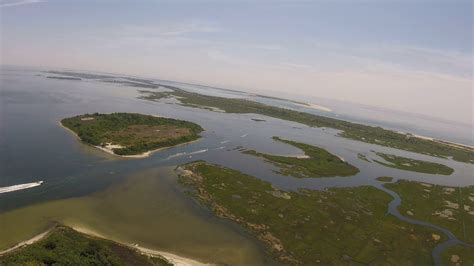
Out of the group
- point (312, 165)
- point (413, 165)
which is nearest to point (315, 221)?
point (312, 165)

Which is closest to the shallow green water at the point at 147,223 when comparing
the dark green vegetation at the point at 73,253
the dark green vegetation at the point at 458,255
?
the dark green vegetation at the point at 73,253

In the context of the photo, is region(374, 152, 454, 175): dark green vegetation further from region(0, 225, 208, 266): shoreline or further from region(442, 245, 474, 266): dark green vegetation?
region(0, 225, 208, 266): shoreline

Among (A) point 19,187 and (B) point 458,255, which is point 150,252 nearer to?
(A) point 19,187

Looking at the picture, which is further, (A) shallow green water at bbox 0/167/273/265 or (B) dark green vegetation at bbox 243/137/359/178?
(B) dark green vegetation at bbox 243/137/359/178

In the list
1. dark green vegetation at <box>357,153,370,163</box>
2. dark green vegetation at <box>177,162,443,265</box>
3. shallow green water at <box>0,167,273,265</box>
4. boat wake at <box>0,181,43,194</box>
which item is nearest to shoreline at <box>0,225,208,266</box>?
shallow green water at <box>0,167,273,265</box>

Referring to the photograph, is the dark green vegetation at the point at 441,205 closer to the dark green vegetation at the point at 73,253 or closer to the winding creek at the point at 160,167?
the winding creek at the point at 160,167

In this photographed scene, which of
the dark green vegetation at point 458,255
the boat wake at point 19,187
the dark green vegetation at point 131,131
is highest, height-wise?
the dark green vegetation at point 131,131

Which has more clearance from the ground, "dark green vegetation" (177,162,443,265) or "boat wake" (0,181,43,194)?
"dark green vegetation" (177,162,443,265)
